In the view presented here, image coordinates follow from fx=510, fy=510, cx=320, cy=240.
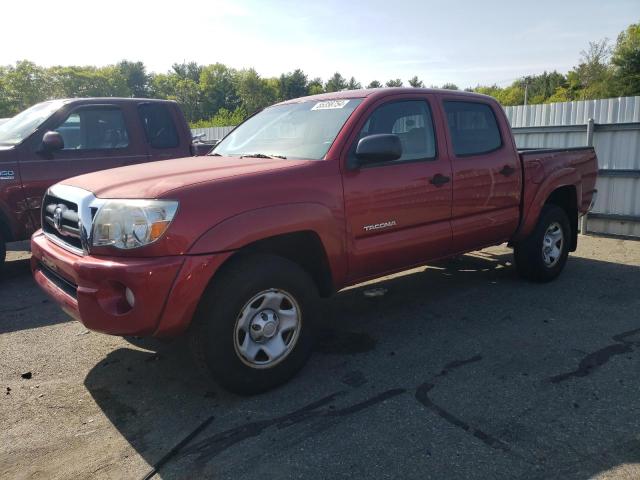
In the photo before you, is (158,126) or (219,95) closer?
(158,126)

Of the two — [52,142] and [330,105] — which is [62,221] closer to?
[330,105]

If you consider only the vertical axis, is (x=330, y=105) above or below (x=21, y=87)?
below

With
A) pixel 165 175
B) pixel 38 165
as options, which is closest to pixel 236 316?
pixel 165 175

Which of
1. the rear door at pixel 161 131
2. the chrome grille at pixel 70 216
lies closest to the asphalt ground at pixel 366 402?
the chrome grille at pixel 70 216

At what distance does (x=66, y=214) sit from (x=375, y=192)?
2085 mm

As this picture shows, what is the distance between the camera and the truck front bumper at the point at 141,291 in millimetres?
2725

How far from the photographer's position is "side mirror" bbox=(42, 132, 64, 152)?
569 cm

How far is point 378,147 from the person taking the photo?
11.2 feet

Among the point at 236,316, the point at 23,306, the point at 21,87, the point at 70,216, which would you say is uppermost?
the point at 21,87

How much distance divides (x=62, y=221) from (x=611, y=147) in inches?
316

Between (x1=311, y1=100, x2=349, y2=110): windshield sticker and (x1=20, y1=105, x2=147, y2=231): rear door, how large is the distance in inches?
133

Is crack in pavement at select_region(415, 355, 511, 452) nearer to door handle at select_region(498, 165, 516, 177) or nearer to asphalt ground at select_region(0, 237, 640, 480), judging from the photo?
asphalt ground at select_region(0, 237, 640, 480)

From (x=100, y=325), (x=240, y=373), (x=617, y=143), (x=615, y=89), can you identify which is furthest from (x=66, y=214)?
(x=615, y=89)

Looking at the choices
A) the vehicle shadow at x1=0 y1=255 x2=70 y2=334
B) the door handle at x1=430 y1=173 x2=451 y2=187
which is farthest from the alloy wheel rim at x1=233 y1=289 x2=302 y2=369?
the vehicle shadow at x1=0 y1=255 x2=70 y2=334
